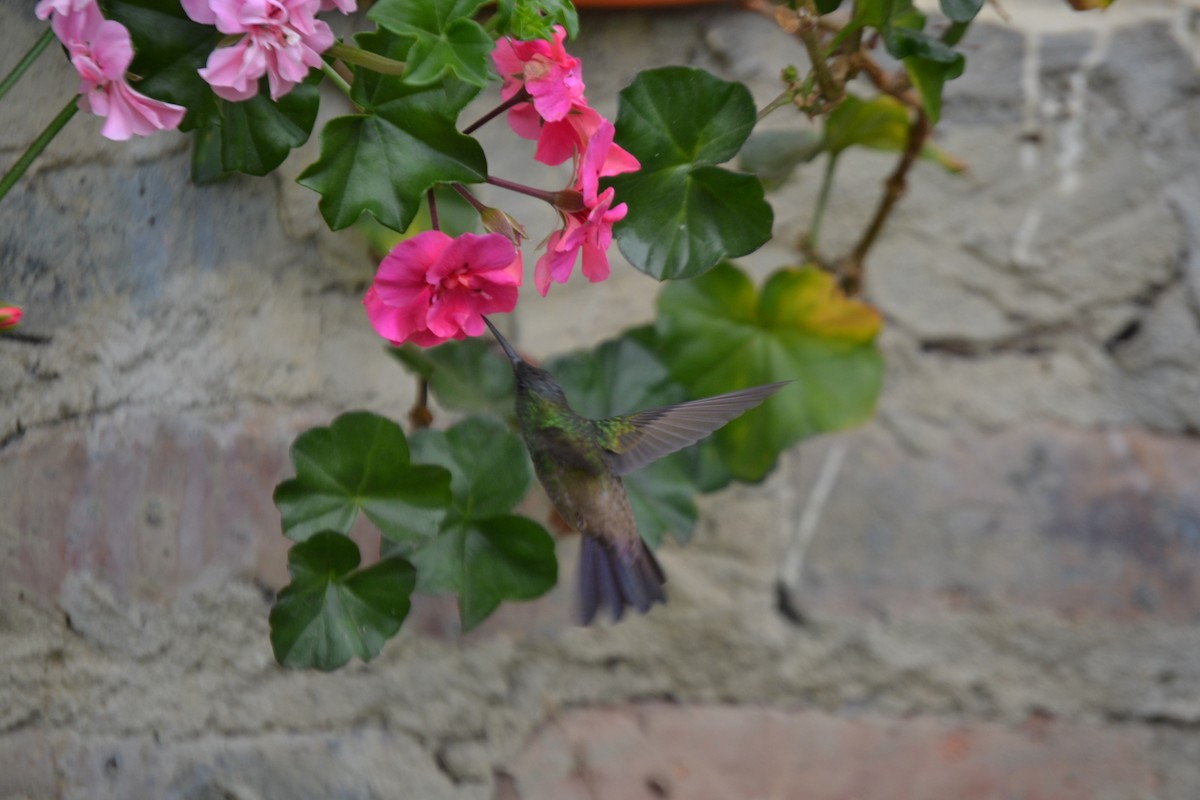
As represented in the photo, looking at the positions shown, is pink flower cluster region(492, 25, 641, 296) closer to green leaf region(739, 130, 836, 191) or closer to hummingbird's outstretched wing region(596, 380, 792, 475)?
hummingbird's outstretched wing region(596, 380, 792, 475)

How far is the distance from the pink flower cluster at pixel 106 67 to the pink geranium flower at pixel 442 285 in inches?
7.5

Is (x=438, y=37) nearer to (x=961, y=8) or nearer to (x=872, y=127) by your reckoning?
(x=961, y=8)

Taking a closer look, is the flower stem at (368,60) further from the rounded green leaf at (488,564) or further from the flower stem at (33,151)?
the rounded green leaf at (488,564)

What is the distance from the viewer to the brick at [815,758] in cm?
125

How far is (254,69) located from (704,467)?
656 mm

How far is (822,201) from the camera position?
4.26 feet

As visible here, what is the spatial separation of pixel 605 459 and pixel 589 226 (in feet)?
0.96

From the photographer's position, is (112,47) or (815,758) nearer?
(112,47)

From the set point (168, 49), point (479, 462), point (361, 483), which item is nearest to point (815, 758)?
point (479, 462)

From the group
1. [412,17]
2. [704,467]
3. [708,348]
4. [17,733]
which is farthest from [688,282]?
[17,733]

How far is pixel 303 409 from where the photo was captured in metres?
1.12

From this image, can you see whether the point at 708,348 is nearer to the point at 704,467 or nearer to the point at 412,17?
the point at 704,467

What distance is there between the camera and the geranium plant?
771mm

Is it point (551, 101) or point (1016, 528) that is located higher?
point (551, 101)
